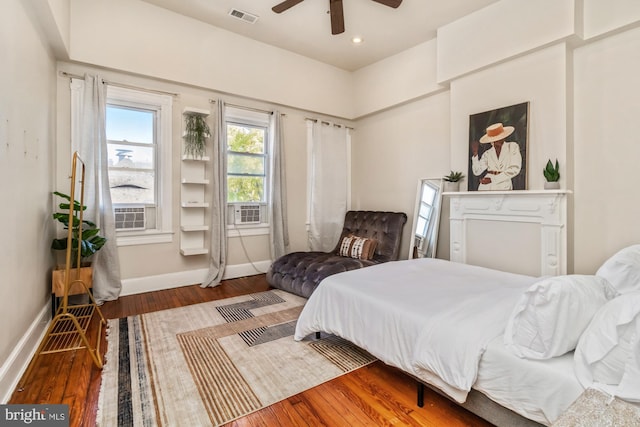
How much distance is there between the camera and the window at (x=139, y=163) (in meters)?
3.48

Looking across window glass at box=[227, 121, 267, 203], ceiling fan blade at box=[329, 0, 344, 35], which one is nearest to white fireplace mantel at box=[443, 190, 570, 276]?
ceiling fan blade at box=[329, 0, 344, 35]

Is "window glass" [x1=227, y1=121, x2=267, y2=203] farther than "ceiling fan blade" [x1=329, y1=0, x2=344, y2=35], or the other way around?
"window glass" [x1=227, y1=121, x2=267, y2=203]

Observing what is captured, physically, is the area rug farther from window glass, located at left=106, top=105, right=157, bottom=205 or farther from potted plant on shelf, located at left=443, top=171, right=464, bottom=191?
potted plant on shelf, located at left=443, top=171, right=464, bottom=191

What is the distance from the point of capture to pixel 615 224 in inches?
104

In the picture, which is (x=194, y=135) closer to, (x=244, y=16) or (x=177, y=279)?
(x=244, y=16)

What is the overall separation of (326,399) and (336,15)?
10.2 feet

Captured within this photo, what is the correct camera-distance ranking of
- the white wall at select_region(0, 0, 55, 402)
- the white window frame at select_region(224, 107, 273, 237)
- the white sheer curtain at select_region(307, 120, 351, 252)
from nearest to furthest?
the white wall at select_region(0, 0, 55, 402) → the white window frame at select_region(224, 107, 273, 237) → the white sheer curtain at select_region(307, 120, 351, 252)

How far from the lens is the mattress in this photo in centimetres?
117

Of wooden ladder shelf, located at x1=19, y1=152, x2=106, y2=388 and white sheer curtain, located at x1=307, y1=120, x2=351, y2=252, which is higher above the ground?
white sheer curtain, located at x1=307, y1=120, x2=351, y2=252

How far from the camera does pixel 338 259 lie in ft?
12.1

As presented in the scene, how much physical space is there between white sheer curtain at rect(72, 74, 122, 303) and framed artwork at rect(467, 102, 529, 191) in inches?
154

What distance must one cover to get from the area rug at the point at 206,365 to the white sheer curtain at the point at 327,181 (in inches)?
79.8

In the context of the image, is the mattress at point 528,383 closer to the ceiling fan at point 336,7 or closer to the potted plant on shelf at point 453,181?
the potted plant on shelf at point 453,181

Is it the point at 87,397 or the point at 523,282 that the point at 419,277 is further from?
the point at 87,397
